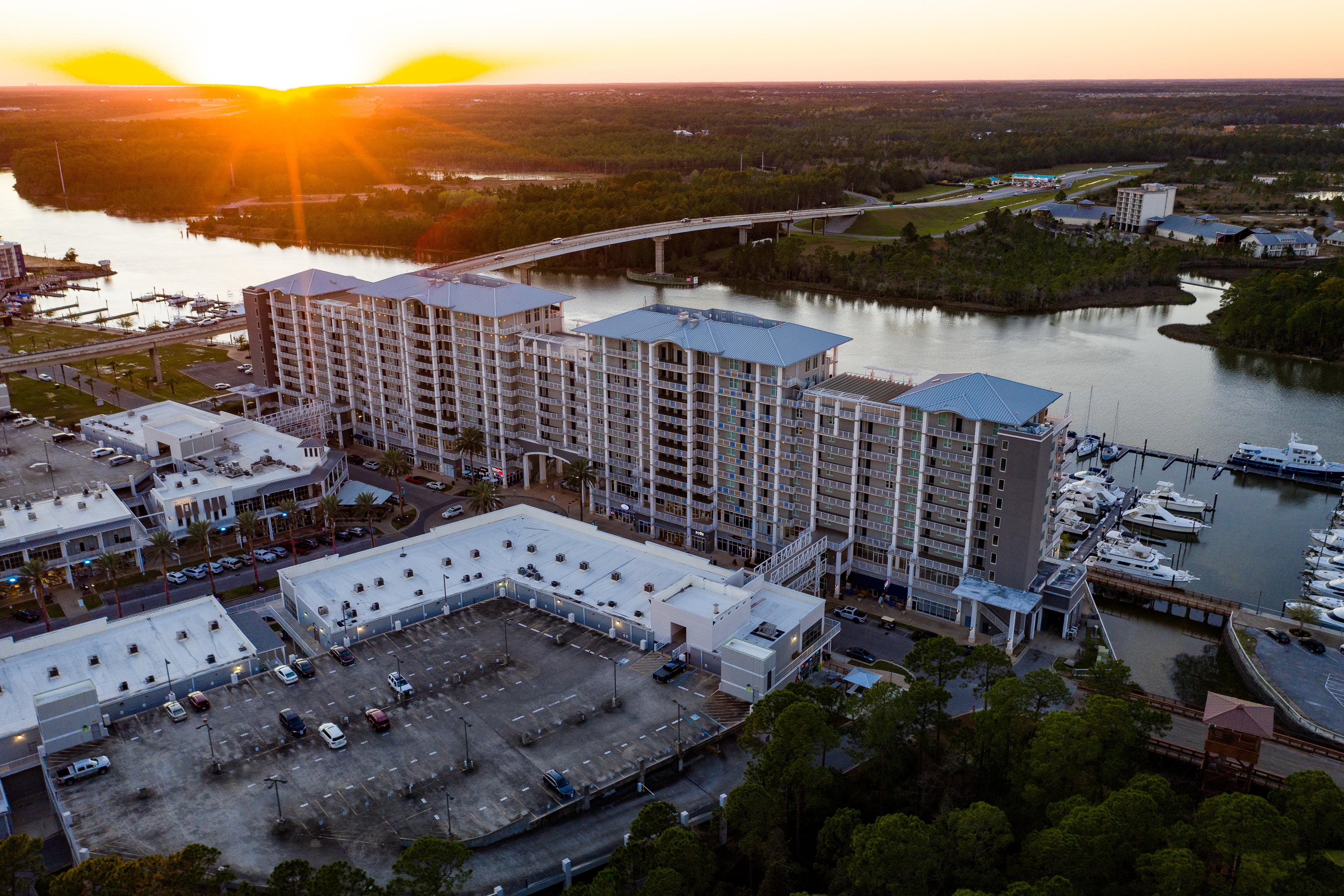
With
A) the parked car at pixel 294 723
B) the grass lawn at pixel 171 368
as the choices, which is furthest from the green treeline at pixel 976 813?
the grass lawn at pixel 171 368

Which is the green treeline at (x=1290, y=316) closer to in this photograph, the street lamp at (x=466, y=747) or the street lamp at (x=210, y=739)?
the street lamp at (x=466, y=747)

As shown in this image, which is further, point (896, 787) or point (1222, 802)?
point (896, 787)

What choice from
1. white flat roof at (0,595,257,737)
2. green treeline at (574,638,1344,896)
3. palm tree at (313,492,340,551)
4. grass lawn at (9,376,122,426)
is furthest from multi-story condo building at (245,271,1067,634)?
white flat roof at (0,595,257,737)

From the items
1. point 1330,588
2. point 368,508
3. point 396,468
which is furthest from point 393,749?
point 1330,588

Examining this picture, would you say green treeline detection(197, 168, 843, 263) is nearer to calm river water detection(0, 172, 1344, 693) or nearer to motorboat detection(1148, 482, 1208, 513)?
calm river water detection(0, 172, 1344, 693)

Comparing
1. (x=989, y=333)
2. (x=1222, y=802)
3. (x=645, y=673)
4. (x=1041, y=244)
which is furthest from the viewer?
(x=1041, y=244)

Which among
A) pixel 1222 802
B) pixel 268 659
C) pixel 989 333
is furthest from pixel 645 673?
pixel 989 333

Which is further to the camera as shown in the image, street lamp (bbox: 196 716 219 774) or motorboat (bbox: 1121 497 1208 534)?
motorboat (bbox: 1121 497 1208 534)

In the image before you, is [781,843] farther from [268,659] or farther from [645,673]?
[268,659]
